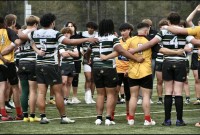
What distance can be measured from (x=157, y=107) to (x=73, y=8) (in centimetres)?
4793

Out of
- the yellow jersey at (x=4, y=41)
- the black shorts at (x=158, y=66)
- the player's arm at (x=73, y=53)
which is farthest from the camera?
the black shorts at (x=158, y=66)

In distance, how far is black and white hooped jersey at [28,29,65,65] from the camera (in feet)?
40.7

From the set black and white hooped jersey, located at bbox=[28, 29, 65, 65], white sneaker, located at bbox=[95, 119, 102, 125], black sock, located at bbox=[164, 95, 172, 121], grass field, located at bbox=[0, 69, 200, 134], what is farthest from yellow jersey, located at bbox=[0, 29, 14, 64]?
black sock, located at bbox=[164, 95, 172, 121]

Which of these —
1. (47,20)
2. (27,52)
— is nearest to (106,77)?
(47,20)

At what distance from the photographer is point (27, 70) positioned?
43.1 ft

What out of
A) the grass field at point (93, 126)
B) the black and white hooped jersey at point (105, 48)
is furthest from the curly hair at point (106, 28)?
the grass field at point (93, 126)

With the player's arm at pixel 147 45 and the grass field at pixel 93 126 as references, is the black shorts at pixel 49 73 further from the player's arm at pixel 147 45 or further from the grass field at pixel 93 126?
the player's arm at pixel 147 45

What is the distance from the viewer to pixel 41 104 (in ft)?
41.3

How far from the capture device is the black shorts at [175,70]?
12.2 metres

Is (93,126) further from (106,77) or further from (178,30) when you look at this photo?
(178,30)

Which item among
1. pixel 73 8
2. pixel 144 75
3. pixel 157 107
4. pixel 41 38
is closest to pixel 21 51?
pixel 41 38

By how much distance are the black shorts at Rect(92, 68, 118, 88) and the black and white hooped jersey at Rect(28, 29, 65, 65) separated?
924mm

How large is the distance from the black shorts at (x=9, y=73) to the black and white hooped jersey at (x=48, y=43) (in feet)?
3.43

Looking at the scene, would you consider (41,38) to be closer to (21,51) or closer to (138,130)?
(21,51)
